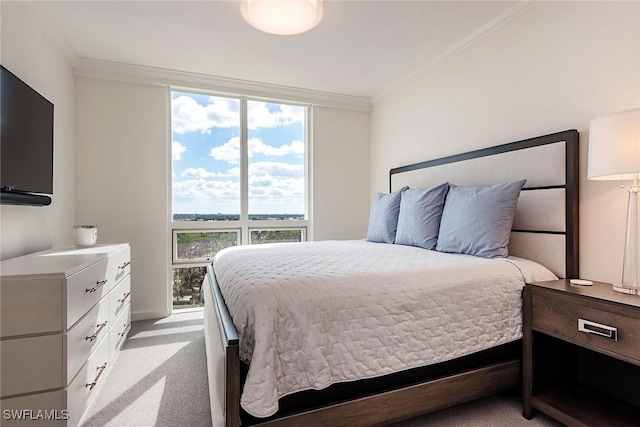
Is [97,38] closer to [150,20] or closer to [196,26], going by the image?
[150,20]

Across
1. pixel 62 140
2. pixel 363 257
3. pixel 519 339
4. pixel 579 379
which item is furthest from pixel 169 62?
pixel 579 379

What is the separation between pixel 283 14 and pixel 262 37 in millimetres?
780

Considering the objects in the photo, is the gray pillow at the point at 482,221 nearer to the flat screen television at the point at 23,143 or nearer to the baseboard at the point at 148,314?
the flat screen television at the point at 23,143

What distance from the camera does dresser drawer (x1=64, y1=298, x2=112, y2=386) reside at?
1488mm

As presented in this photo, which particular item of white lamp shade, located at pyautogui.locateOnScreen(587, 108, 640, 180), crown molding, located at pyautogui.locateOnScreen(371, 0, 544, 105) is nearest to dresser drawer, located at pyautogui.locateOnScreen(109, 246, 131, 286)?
white lamp shade, located at pyautogui.locateOnScreen(587, 108, 640, 180)

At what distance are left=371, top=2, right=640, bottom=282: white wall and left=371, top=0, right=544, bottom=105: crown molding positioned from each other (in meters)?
0.03

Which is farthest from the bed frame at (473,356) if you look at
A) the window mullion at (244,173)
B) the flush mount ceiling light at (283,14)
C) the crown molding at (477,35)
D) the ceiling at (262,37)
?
the flush mount ceiling light at (283,14)

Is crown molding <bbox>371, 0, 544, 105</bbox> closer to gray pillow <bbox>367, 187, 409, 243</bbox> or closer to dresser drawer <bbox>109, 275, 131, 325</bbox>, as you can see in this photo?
gray pillow <bbox>367, 187, 409, 243</bbox>

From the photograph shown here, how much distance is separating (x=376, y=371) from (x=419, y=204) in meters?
1.54

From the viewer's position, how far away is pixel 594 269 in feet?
6.08

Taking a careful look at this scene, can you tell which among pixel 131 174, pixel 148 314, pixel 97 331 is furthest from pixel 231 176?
pixel 97 331

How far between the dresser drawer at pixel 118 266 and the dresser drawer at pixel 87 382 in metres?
0.40

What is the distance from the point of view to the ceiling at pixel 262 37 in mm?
2275

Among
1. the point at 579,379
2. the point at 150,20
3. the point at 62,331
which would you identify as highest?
the point at 150,20
